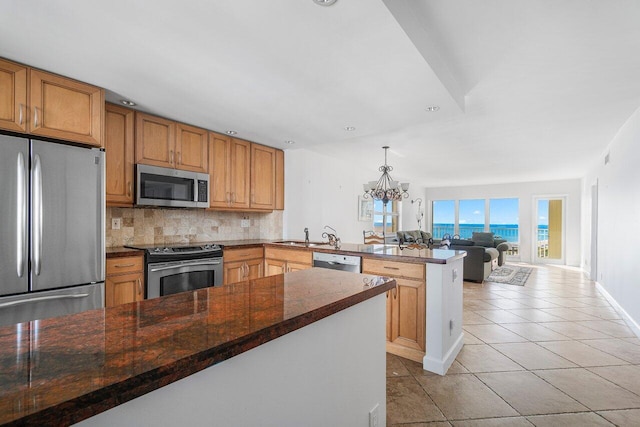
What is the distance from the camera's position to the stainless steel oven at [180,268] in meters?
2.93

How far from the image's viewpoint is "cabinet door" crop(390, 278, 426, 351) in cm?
262

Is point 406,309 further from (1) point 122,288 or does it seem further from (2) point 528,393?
(1) point 122,288

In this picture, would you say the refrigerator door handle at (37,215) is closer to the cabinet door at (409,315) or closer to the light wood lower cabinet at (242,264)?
the light wood lower cabinet at (242,264)

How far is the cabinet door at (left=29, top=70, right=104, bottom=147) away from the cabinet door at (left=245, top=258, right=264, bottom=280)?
1.97 metres

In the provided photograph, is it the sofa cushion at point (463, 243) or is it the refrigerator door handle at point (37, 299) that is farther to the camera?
the sofa cushion at point (463, 243)

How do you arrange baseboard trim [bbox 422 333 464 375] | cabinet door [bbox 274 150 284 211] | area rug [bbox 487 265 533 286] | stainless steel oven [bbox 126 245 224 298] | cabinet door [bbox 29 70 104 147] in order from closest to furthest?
cabinet door [bbox 29 70 104 147], baseboard trim [bbox 422 333 464 375], stainless steel oven [bbox 126 245 224 298], cabinet door [bbox 274 150 284 211], area rug [bbox 487 265 533 286]

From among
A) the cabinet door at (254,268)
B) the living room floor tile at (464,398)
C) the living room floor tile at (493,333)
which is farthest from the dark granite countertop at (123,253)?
the living room floor tile at (493,333)

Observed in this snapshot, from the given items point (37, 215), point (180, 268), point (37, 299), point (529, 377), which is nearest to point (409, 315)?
point (529, 377)

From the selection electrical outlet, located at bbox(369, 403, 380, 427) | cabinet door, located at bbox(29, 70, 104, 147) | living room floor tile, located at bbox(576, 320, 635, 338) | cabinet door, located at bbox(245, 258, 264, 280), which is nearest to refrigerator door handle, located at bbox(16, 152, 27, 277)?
cabinet door, located at bbox(29, 70, 104, 147)

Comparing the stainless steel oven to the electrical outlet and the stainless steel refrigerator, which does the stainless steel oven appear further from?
the electrical outlet

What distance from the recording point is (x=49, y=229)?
7.19 feet

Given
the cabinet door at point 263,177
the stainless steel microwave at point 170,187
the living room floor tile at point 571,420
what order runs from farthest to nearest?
the cabinet door at point 263,177 → the stainless steel microwave at point 170,187 → the living room floor tile at point 571,420

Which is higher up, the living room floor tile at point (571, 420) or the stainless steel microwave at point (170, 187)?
the stainless steel microwave at point (170, 187)

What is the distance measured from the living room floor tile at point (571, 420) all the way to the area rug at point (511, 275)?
4.39 m
